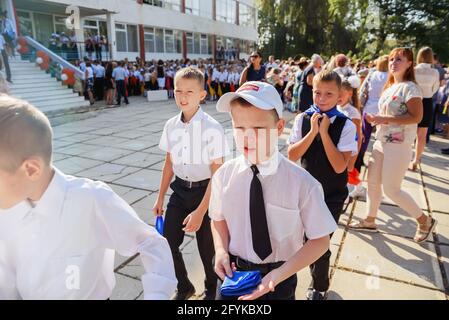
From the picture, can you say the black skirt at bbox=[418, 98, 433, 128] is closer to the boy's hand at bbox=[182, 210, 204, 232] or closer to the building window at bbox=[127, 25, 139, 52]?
the boy's hand at bbox=[182, 210, 204, 232]

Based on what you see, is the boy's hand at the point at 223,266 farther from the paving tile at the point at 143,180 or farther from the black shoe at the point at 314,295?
the paving tile at the point at 143,180

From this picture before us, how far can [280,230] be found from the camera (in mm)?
1562

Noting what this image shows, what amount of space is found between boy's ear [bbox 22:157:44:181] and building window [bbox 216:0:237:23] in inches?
1363

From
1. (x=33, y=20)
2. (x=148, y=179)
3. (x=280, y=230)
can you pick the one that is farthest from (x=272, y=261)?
(x=33, y=20)

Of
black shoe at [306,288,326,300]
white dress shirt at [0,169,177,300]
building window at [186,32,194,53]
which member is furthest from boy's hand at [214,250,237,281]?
building window at [186,32,194,53]

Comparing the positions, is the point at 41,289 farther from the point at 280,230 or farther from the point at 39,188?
the point at 280,230

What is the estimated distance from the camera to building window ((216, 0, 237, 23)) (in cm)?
3316

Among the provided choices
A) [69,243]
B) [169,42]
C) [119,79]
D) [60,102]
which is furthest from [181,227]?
[169,42]

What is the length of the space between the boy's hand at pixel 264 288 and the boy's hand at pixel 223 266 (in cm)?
14

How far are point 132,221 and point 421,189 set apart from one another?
4.74 meters

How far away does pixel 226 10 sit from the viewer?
34.7 metres

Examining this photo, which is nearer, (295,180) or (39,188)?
(39,188)

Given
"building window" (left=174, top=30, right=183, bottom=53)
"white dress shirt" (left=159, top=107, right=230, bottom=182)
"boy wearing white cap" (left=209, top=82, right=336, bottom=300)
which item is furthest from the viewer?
"building window" (left=174, top=30, right=183, bottom=53)
